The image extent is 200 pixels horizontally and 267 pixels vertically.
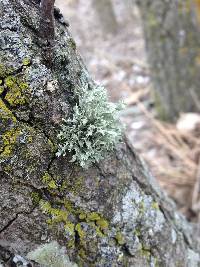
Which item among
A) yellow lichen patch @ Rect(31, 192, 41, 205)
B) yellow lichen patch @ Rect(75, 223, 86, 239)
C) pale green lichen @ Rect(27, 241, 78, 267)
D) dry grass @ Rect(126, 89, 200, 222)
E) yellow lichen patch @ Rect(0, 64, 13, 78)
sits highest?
dry grass @ Rect(126, 89, 200, 222)

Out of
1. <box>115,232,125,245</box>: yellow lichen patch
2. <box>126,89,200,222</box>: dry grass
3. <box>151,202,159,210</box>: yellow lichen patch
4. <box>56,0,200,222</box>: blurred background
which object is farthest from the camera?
<box>56,0,200,222</box>: blurred background

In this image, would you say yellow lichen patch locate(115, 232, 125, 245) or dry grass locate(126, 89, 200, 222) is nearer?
yellow lichen patch locate(115, 232, 125, 245)

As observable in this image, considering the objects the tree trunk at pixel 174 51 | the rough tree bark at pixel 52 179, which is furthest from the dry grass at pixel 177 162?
the rough tree bark at pixel 52 179

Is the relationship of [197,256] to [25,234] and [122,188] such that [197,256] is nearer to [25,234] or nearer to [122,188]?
[122,188]

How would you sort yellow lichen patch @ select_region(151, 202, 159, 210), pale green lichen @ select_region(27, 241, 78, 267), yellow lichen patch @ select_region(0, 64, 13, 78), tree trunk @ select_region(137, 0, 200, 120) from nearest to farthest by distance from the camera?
yellow lichen patch @ select_region(0, 64, 13, 78) < pale green lichen @ select_region(27, 241, 78, 267) < yellow lichen patch @ select_region(151, 202, 159, 210) < tree trunk @ select_region(137, 0, 200, 120)

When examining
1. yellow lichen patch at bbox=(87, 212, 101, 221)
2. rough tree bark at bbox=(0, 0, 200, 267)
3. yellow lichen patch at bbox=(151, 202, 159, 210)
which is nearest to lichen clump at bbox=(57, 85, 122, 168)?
rough tree bark at bbox=(0, 0, 200, 267)

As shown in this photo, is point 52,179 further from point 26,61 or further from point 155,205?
point 155,205

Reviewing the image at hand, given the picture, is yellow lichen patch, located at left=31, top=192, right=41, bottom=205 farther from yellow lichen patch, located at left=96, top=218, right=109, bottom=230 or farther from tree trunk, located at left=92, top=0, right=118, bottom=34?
tree trunk, located at left=92, top=0, right=118, bottom=34

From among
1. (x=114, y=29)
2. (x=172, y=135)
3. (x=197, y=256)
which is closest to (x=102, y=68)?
(x=114, y=29)
